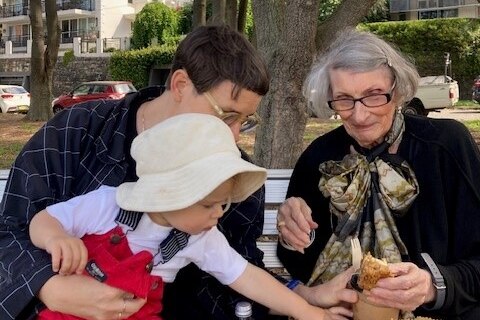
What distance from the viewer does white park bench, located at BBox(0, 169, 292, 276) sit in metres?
3.09

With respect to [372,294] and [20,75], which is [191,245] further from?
[20,75]

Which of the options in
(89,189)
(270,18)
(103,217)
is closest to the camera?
(103,217)

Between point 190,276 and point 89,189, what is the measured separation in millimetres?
555

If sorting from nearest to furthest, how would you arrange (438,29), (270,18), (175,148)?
(175,148) < (270,18) < (438,29)

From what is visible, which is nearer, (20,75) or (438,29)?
(438,29)

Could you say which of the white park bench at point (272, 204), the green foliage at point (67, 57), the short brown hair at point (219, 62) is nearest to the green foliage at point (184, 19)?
the green foliage at point (67, 57)

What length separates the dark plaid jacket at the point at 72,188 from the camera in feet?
6.64

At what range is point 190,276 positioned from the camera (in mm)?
2518

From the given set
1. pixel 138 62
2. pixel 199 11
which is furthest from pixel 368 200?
pixel 138 62

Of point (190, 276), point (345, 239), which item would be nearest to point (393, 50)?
point (345, 239)

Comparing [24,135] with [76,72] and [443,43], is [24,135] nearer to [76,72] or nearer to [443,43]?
[443,43]

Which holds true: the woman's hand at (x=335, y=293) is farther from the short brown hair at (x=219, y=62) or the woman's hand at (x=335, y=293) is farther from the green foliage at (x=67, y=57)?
the green foliage at (x=67, y=57)

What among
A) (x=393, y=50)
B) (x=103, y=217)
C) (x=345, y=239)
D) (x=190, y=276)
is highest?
(x=393, y=50)

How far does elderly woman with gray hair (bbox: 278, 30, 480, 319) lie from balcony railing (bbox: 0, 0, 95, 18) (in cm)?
5068
